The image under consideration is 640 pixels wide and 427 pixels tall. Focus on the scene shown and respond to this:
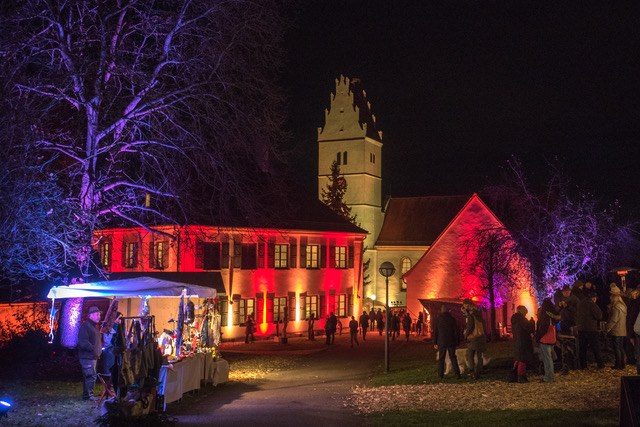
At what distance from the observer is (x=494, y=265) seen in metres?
37.9

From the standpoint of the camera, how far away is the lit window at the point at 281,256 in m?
42.2

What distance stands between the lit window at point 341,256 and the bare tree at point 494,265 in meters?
8.71

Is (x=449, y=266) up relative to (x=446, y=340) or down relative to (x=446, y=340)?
up

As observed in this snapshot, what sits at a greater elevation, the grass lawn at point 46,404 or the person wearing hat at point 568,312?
the person wearing hat at point 568,312

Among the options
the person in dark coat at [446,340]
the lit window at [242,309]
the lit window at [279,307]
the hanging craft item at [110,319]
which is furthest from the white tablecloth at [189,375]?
the lit window at [279,307]

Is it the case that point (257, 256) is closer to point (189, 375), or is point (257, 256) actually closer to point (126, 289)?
point (126, 289)

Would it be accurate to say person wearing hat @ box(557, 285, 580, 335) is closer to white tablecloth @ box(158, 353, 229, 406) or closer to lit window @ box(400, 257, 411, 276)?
white tablecloth @ box(158, 353, 229, 406)

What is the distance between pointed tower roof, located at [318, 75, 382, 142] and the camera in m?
72.0

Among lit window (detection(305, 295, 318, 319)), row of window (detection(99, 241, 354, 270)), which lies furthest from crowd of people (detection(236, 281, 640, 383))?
lit window (detection(305, 295, 318, 319))

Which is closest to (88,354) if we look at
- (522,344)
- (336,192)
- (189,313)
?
(189,313)

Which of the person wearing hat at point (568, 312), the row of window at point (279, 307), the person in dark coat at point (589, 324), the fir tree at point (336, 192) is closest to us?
the person in dark coat at point (589, 324)

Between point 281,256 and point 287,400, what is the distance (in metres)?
28.3

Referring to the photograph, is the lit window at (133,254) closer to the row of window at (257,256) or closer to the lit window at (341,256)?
the row of window at (257,256)

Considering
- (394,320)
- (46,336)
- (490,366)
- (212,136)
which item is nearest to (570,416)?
(490,366)
